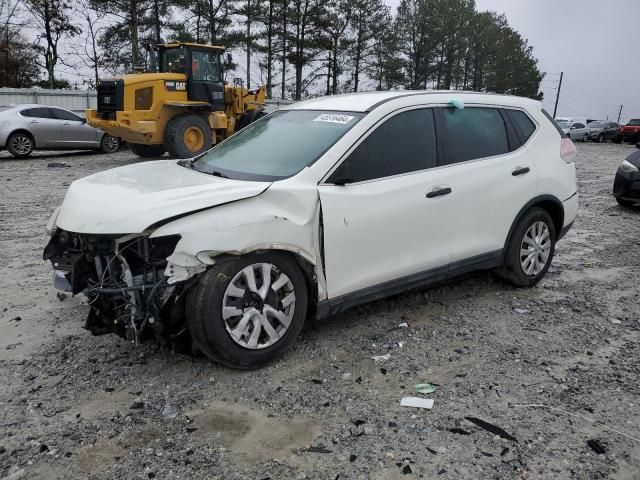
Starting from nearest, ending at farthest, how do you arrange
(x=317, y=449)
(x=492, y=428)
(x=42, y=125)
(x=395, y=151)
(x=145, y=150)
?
(x=317, y=449), (x=492, y=428), (x=395, y=151), (x=42, y=125), (x=145, y=150)

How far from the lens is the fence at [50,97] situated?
2273cm

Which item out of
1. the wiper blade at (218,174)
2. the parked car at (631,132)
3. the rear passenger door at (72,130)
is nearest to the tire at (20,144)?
the rear passenger door at (72,130)

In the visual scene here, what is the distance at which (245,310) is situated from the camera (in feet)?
11.1

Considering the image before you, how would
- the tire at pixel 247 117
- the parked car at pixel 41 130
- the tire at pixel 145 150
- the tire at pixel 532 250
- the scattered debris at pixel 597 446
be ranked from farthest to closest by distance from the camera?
the tire at pixel 247 117 < the tire at pixel 145 150 < the parked car at pixel 41 130 < the tire at pixel 532 250 < the scattered debris at pixel 597 446

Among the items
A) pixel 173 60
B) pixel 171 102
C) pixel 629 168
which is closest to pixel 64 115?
pixel 173 60

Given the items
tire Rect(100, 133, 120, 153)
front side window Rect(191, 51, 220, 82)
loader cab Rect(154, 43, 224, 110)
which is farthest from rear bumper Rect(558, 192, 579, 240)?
tire Rect(100, 133, 120, 153)

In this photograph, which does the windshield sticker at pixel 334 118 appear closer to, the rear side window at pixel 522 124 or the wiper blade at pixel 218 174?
the wiper blade at pixel 218 174

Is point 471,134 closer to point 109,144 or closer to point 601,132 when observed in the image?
point 109,144

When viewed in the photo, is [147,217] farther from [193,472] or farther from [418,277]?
[418,277]

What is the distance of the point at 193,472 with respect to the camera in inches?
104

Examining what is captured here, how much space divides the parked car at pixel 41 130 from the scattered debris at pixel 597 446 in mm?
16058

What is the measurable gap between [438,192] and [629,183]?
6.79 m

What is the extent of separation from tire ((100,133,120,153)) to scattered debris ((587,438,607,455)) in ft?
55.4

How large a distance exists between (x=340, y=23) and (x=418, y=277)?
127 feet
